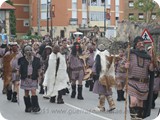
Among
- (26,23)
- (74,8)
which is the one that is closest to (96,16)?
(74,8)

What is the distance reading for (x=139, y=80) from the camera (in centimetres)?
1086

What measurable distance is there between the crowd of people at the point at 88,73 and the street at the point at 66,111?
0.28 m

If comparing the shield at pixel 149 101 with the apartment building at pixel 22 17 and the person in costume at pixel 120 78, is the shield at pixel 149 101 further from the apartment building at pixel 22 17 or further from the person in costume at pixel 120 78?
the apartment building at pixel 22 17

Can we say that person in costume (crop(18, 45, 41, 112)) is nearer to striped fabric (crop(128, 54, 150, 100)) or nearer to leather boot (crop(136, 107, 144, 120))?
striped fabric (crop(128, 54, 150, 100))

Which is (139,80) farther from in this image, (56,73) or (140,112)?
(56,73)

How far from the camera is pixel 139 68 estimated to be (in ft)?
35.6

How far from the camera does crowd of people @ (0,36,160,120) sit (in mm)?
10883

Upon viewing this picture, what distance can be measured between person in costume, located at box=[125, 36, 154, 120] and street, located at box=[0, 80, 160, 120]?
4.95ft

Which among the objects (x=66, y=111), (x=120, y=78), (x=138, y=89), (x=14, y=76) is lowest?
(x=66, y=111)

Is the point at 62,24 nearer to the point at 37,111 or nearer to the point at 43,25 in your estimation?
the point at 43,25

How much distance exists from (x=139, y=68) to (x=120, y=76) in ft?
18.9

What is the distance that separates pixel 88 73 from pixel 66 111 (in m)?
5.77

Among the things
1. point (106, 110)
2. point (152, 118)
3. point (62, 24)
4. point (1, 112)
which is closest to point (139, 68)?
point (152, 118)

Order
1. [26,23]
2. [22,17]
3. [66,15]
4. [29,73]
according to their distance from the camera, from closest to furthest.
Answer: [29,73] → [66,15] → [26,23] → [22,17]
